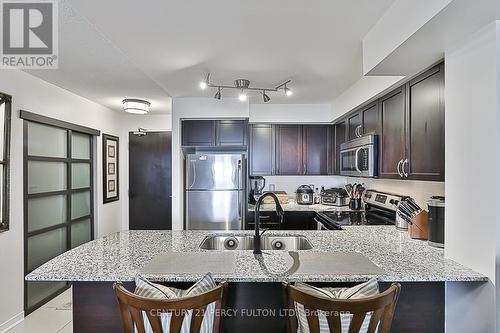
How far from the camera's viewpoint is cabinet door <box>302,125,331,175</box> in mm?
4477

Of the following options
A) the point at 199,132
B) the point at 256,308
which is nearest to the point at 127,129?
the point at 199,132

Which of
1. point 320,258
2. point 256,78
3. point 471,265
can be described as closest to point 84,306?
point 320,258

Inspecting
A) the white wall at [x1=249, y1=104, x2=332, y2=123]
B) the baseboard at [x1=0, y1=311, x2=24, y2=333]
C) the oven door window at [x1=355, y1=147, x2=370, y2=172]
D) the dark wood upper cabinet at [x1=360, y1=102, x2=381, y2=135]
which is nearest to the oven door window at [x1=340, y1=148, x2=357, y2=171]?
the oven door window at [x1=355, y1=147, x2=370, y2=172]

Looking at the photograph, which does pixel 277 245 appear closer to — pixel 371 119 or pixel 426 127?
pixel 426 127

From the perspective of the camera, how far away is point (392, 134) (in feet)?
8.45

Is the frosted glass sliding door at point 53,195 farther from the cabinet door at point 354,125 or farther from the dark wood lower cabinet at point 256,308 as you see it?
the cabinet door at point 354,125

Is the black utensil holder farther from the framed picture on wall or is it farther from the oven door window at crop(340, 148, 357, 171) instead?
the framed picture on wall

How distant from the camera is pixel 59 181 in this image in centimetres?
363

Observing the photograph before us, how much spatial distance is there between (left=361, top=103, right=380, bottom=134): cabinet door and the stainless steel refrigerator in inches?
63.1

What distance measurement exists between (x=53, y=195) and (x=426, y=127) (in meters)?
3.80

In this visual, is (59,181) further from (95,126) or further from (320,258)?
(320,258)

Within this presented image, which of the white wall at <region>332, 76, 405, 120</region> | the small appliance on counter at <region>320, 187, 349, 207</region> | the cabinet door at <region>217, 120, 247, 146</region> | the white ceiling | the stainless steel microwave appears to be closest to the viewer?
the white ceiling

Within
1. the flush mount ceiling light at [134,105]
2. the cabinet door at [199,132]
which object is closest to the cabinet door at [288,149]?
the cabinet door at [199,132]

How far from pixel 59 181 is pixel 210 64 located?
7.85 ft
